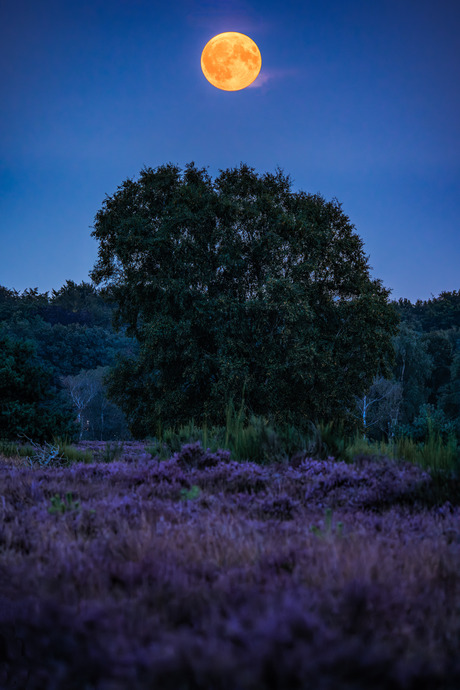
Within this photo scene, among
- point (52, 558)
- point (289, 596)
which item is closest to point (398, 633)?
point (289, 596)

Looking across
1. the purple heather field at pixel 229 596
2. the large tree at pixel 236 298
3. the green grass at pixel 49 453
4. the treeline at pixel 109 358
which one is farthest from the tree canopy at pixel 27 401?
the treeline at pixel 109 358

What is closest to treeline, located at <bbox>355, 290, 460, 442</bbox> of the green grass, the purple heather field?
the green grass

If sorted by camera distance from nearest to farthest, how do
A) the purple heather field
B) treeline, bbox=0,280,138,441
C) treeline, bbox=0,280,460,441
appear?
the purple heather field → treeline, bbox=0,280,460,441 → treeline, bbox=0,280,138,441

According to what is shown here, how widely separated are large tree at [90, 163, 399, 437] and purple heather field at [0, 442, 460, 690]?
15.7m

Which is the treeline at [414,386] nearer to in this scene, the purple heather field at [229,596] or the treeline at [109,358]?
the treeline at [109,358]

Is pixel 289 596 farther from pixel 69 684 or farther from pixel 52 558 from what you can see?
pixel 52 558

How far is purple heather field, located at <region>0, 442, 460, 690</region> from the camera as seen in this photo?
130 centimetres

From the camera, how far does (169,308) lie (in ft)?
71.8

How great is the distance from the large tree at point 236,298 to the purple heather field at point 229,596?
15.7 m

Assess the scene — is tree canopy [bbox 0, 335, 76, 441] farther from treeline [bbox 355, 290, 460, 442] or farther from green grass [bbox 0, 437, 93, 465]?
treeline [bbox 355, 290, 460, 442]

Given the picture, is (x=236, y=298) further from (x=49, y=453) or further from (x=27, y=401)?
(x=49, y=453)

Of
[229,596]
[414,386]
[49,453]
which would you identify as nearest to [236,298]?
[49,453]

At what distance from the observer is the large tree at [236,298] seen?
20.1 metres

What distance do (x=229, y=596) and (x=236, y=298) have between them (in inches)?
784
